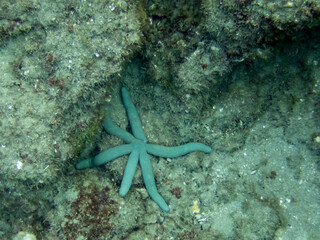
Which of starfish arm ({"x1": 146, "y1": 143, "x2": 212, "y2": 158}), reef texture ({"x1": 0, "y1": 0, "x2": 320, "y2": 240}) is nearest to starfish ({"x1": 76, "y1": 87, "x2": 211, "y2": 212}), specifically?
starfish arm ({"x1": 146, "y1": 143, "x2": 212, "y2": 158})

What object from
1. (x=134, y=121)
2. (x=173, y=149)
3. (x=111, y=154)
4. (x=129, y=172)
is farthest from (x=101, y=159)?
(x=173, y=149)

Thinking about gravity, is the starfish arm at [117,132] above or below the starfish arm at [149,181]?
above

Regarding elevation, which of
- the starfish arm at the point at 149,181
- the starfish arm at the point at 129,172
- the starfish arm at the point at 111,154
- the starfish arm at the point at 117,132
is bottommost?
the starfish arm at the point at 149,181

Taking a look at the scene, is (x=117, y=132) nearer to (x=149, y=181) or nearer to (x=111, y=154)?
(x=111, y=154)

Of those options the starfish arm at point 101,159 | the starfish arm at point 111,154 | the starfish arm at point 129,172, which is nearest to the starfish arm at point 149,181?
the starfish arm at point 129,172

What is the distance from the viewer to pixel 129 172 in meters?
4.17

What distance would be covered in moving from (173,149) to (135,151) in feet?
2.43

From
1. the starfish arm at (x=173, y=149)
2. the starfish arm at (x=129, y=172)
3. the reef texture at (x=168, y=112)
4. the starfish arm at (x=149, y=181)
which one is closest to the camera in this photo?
the reef texture at (x=168, y=112)

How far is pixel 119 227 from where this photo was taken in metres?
3.84

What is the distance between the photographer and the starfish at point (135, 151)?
13.8 ft

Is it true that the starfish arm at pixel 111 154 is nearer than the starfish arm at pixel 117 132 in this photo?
Yes

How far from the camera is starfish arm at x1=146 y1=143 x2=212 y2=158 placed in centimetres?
441

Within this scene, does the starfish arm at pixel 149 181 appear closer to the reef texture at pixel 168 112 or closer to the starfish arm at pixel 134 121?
the reef texture at pixel 168 112

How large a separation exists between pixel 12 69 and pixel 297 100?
15.3ft
